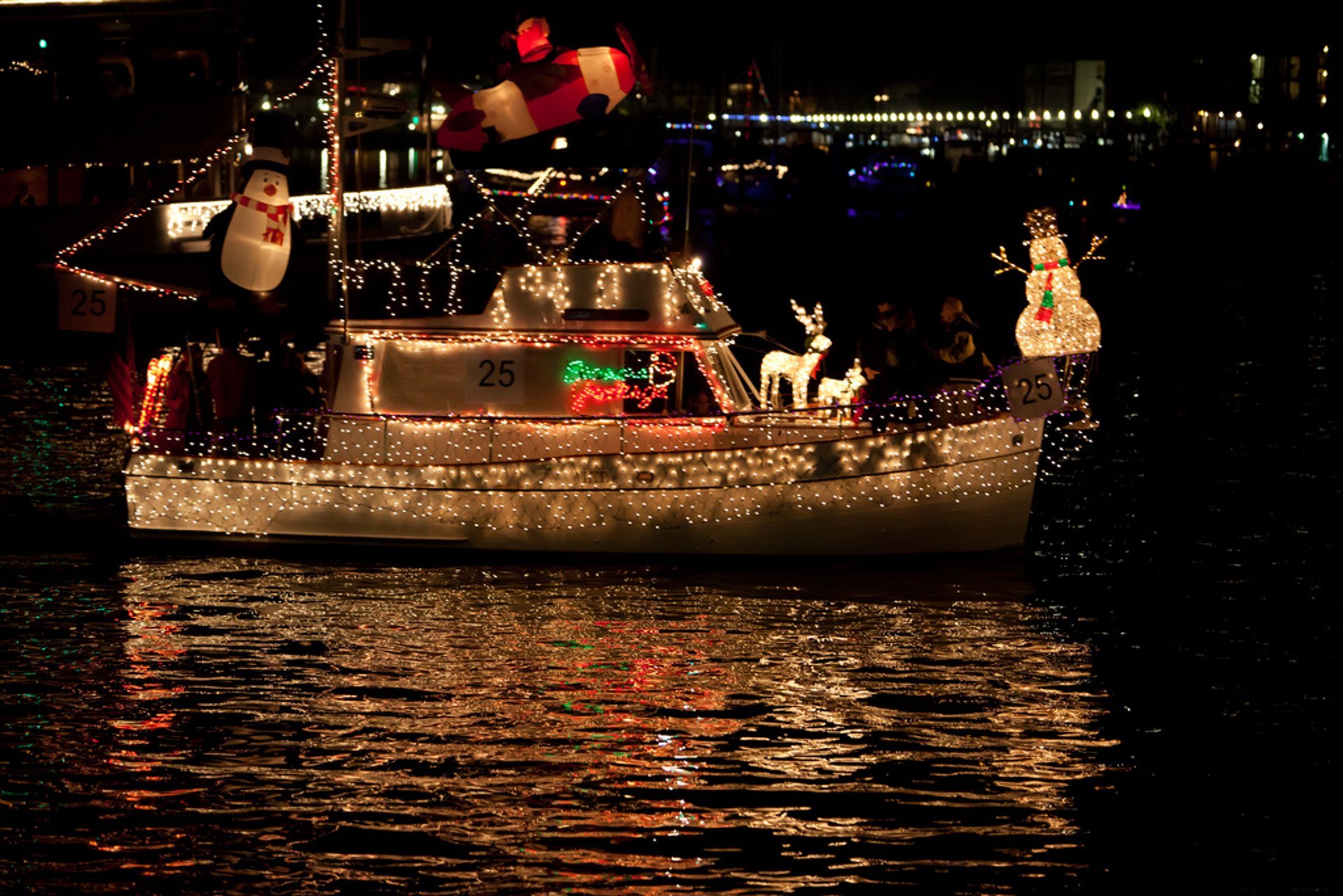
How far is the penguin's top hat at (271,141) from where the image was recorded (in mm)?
16672

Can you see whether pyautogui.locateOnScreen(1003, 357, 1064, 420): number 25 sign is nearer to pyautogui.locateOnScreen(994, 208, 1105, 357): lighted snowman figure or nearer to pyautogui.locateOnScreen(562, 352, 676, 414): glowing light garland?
pyautogui.locateOnScreen(994, 208, 1105, 357): lighted snowman figure

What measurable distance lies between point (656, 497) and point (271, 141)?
16.2 feet

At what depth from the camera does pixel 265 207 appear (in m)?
16.6

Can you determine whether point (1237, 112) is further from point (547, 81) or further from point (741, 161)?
point (547, 81)

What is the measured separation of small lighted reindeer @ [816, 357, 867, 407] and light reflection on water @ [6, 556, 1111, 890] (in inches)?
69.6

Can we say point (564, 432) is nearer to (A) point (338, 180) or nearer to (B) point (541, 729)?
(A) point (338, 180)

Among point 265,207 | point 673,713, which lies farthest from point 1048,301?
point 265,207

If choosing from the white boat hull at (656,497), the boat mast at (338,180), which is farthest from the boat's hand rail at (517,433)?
the boat mast at (338,180)

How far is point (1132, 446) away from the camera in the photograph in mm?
25516

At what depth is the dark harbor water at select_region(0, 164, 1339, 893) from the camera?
10672 millimetres

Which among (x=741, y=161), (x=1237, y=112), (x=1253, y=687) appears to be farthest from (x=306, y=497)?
(x=1237, y=112)

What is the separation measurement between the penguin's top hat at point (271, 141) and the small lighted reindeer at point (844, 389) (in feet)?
18.5

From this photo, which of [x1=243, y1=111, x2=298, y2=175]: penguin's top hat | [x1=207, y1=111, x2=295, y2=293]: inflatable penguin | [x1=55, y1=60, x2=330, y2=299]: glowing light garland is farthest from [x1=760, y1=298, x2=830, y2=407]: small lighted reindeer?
[x1=55, y1=60, x2=330, y2=299]: glowing light garland

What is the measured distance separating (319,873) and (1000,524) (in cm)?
894
